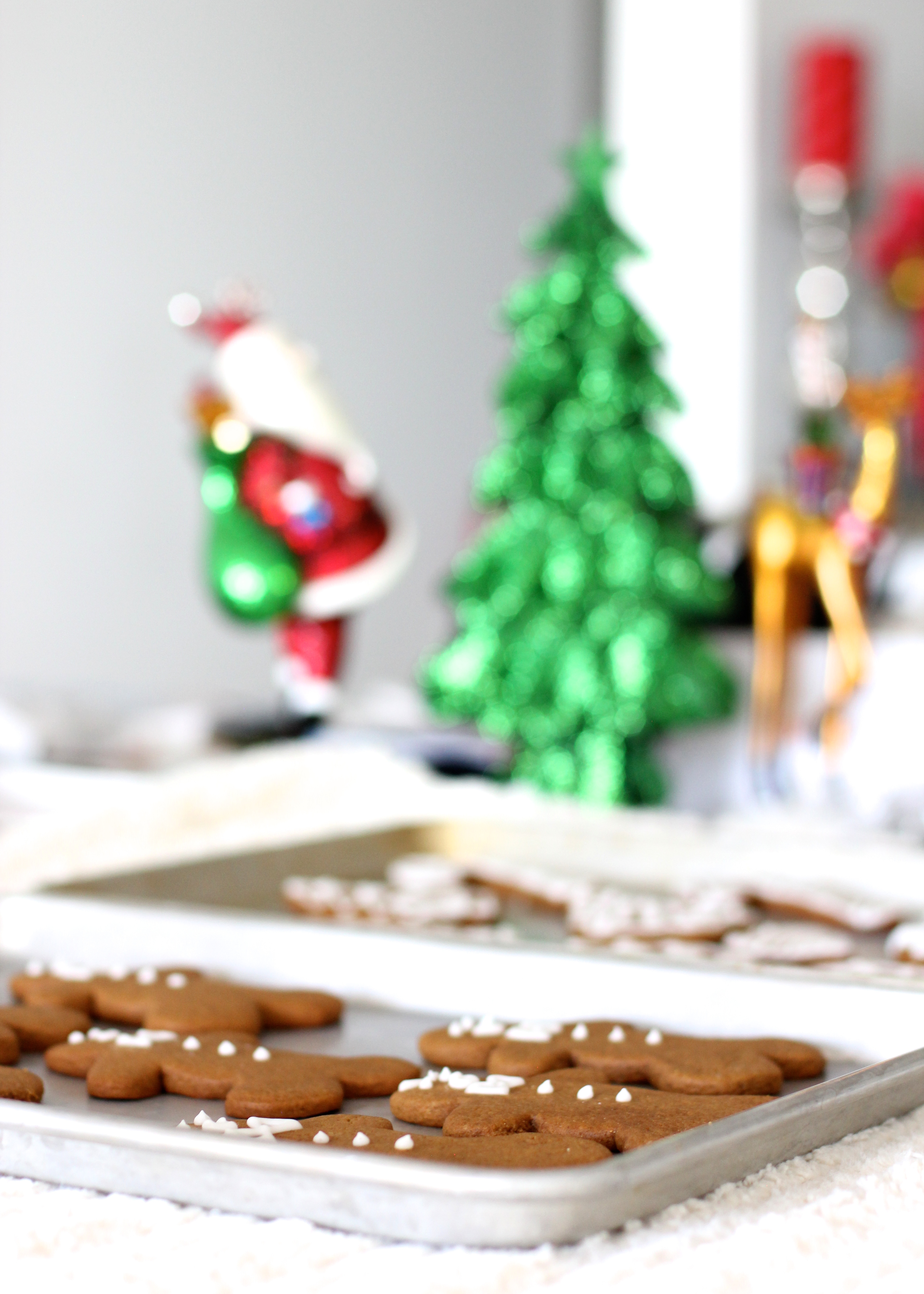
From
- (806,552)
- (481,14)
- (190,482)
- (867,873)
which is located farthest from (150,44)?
(867,873)

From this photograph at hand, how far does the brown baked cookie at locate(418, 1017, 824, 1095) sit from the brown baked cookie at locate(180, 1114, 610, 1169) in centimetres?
9

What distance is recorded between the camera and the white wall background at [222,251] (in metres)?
2.68

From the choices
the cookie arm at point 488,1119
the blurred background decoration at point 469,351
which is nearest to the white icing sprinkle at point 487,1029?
the cookie arm at point 488,1119

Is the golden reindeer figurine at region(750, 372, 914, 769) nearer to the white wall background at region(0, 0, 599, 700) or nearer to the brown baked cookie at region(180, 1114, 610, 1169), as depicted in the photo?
the white wall background at region(0, 0, 599, 700)

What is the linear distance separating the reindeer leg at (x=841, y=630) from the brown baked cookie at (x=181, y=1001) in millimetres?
1123

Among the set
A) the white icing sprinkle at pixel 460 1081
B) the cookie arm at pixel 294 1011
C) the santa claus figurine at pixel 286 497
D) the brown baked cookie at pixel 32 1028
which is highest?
the santa claus figurine at pixel 286 497

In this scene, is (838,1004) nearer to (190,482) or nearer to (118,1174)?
(118,1174)

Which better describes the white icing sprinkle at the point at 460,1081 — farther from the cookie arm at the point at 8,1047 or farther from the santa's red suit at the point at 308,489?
the santa's red suit at the point at 308,489

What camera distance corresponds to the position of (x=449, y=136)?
350cm

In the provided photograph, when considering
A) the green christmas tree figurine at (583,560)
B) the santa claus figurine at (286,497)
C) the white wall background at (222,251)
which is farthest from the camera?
the white wall background at (222,251)

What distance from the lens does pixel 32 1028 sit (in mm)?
621

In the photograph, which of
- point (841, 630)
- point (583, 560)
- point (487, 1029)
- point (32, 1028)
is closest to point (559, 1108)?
point (487, 1029)

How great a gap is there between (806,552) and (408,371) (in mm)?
1866

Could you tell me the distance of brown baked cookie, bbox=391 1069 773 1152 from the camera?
0.48 metres
